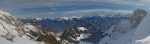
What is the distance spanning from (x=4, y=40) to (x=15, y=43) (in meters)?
3.29

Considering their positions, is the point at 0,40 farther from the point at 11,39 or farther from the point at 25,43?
the point at 25,43

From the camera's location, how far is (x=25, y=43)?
15162 centimetres

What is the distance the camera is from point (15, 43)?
137m

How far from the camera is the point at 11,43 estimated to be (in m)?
133

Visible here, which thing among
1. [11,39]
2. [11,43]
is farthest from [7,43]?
[11,39]

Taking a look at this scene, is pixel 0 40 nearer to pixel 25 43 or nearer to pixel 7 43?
pixel 7 43

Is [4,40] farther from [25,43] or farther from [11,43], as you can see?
[25,43]

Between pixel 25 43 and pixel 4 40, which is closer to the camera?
pixel 4 40

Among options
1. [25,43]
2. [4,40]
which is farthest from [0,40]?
[25,43]

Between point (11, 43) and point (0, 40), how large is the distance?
14.9ft

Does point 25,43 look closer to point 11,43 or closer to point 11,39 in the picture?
point 11,39

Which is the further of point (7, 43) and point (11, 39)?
point (11, 39)

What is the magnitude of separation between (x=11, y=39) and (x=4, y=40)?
6243 mm

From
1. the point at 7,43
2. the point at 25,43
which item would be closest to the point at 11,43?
the point at 7,43
